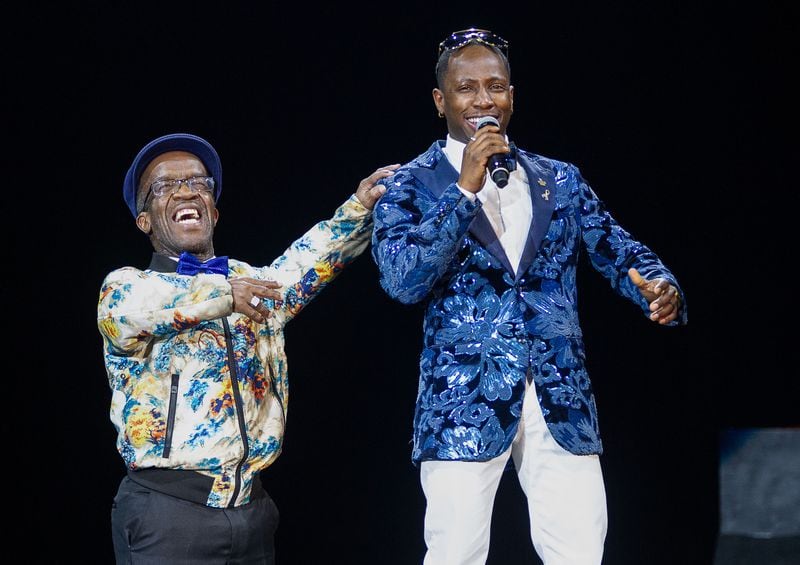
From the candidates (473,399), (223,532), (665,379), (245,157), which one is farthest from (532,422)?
(245,157)

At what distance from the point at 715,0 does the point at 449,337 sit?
1.69m

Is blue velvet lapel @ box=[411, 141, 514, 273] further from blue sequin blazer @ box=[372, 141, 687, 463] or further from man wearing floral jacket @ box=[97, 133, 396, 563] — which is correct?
man wearing floral jacket @ box=[97, 133, 396, 563]

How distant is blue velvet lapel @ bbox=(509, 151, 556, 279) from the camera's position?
2119mm

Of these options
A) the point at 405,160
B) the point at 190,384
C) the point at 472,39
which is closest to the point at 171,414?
the point at 190,384

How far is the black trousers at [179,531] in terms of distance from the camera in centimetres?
238

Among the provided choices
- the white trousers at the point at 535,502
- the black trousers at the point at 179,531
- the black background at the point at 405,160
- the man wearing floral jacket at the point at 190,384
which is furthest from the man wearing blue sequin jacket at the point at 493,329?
the black background at the point at 405,160

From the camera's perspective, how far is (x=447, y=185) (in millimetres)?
2172

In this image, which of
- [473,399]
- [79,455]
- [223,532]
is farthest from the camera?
[79,455]

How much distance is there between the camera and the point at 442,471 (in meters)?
2.03

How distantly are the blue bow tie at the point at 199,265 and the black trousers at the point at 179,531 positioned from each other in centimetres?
46

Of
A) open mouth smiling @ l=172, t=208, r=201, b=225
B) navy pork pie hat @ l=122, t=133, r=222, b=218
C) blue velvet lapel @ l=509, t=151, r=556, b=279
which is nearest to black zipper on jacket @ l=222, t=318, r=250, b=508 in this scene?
open mouth smiling @ l=172, t=208, r=201, b=225

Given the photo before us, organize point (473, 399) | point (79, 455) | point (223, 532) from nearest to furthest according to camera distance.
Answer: point (473, 399)
point (223, 532)
point (79, 455)

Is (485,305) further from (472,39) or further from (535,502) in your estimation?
(472,39)

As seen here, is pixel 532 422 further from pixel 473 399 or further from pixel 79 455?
pixel 79 455
